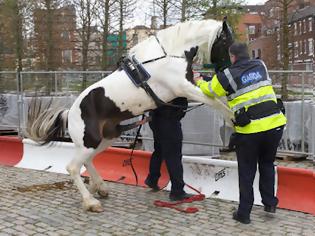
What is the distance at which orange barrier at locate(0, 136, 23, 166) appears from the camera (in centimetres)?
911

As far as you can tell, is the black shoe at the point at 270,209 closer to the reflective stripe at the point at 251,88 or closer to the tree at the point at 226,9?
the reflective stripe at the point at 251,88

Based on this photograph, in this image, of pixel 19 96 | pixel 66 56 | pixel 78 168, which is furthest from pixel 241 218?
pixel 66 56

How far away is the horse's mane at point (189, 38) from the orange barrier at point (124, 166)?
211 centimetres

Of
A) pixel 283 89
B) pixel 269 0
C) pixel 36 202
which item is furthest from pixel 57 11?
pixel 36 202

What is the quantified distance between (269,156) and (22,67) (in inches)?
771

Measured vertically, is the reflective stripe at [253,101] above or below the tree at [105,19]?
below

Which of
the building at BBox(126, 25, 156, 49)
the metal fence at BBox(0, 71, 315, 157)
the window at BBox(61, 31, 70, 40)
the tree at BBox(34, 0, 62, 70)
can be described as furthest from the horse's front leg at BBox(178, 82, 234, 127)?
the window at BBox(61, 31, 70, 40)

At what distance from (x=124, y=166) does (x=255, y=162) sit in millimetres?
2919

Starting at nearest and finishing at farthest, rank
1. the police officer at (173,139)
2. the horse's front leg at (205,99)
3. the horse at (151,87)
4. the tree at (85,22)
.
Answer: the horse's front leg at (205,99) < the horse at (151,87) < the police officer at (173,139) < the tree at (85,22)

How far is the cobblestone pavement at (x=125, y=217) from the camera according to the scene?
5207mm

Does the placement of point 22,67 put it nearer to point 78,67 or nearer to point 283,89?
point 78,67

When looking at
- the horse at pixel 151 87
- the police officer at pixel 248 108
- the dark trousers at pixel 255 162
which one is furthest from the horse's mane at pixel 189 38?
the dark trousers at pixel 255 162

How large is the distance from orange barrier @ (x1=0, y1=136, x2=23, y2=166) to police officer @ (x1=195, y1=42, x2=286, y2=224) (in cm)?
507

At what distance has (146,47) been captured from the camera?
5.92 meters
